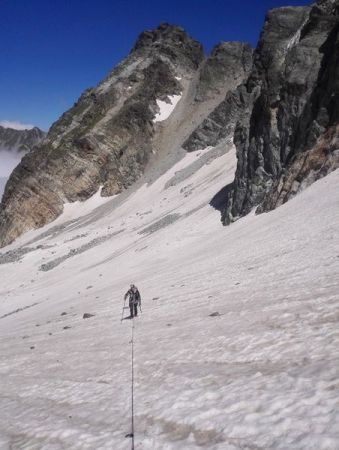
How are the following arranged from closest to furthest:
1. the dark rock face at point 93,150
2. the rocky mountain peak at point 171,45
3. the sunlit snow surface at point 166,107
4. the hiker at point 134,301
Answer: the hiker at point 134,301 < the dark rock face at point 93,150 < the sunlit snow surface at point 166,107 < the rocky mountain peak at point 171,45

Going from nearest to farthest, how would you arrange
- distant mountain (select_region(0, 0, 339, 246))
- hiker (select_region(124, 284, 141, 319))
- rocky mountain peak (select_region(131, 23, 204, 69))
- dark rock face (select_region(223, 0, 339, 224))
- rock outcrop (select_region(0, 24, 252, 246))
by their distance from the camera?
hiker (select_region(124, 284, 141, 319))
dark rock face (select_region(223, 0, 339, 224))
distant mountain (select_region(0, 0, 339, 246))
rock outcrop (select_region(0, 24, 252, 246))
rocky mountain peak (select_region(131, 23, 204, 69))

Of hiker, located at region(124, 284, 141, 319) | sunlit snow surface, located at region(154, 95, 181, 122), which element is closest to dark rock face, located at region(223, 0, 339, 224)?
hiker, located at region(124, 284, 141, 319)

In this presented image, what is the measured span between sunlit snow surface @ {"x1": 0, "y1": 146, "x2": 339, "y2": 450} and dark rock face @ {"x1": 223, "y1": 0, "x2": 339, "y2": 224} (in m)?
3.47

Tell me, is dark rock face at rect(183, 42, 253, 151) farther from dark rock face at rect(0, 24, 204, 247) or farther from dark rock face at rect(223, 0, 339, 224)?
dark rock face at rect(223, 0, 339, 224)

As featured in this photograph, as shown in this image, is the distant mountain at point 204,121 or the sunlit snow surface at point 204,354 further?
the distant mountain at point 204,121

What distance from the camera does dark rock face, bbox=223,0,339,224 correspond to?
30.0 m

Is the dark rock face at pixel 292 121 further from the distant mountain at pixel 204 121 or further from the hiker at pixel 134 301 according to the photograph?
the hiker at pixel 134 301

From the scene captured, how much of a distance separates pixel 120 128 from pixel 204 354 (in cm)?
8802

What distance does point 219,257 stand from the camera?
22.5m

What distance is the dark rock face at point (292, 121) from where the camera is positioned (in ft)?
98.3

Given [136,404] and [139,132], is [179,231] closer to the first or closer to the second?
[136,404]

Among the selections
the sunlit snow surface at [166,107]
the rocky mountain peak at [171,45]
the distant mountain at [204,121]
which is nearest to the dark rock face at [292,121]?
the distant mountain at [204,121]

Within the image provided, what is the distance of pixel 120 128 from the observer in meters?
93.4

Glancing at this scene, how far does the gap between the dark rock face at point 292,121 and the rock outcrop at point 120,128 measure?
51.0m
